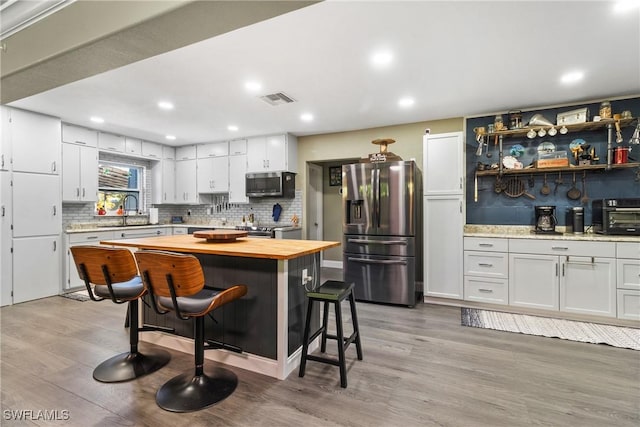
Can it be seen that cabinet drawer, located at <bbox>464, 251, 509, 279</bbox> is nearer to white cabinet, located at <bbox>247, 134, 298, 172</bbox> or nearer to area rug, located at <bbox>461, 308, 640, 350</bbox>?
area rug, located at <bbox>461, 308, 640, 350</bbox>

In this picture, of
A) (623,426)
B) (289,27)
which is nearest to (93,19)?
(289,27)

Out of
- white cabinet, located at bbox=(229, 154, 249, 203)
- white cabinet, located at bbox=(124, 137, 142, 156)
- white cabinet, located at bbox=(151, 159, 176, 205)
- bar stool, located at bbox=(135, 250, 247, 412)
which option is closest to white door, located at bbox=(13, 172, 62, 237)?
white cabinet, located at bbox=(124, 137, 142, 156)

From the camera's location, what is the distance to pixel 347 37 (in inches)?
90.4

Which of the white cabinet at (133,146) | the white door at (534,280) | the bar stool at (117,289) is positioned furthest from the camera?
the white cabinet at (133,146)

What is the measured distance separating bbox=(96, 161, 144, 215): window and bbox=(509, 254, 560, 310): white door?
21.2 ft

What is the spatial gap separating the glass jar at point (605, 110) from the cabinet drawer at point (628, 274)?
1.63 meters

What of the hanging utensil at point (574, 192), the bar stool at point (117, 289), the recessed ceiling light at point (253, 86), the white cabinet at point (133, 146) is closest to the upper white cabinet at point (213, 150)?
the white cabinet at point (133, 146)

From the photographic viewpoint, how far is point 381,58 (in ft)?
8.59

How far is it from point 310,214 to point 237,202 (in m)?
1.43

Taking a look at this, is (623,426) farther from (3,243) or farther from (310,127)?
(3,243)

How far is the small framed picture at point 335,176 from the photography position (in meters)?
6.28

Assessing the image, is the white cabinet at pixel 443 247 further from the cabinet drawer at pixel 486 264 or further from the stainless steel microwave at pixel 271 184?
the stainless steel microwave at pixel 271 184

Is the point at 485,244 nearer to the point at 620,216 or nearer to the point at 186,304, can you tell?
the point at 620,216

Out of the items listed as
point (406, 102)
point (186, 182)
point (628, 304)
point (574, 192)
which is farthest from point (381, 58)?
point (186, 182)
